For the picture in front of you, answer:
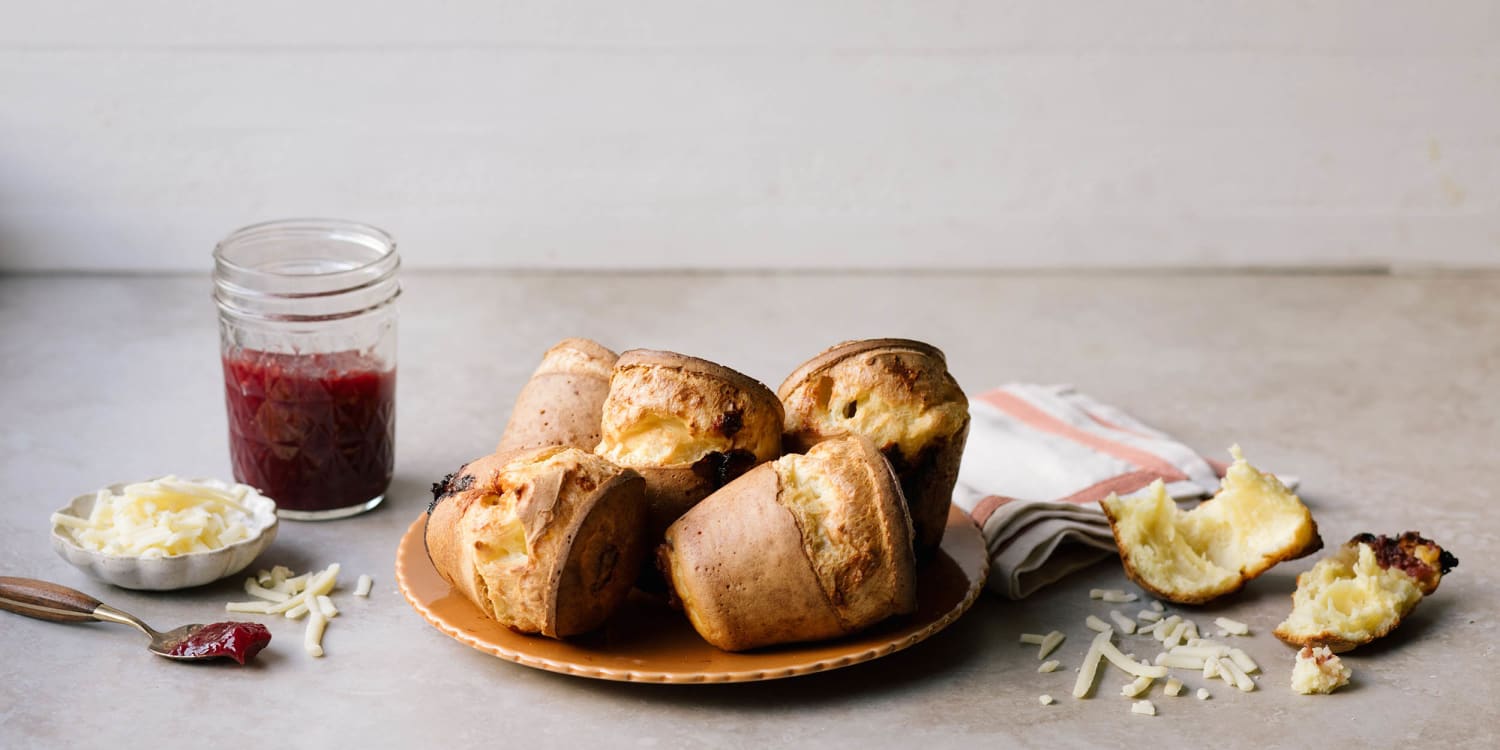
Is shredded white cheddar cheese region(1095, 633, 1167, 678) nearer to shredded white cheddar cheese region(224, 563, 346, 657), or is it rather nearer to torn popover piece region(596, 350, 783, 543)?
torn popover piece region(596, 350, 783, 543)

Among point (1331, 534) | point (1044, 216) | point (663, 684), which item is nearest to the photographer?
point (663, 684)

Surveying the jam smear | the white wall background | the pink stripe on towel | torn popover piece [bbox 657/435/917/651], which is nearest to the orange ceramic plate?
torn popover piece [bbox 657/435/917/651]

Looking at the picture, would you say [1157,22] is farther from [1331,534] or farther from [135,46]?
[135,46]

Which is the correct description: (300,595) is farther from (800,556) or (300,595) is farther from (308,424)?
(800,556)

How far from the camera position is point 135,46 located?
4727 millimetres

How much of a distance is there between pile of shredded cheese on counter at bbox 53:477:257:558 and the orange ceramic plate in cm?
37

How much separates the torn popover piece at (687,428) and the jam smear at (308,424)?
80cm

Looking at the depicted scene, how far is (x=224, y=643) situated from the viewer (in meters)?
2.45

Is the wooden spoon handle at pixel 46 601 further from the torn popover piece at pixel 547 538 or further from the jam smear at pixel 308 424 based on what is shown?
the torn popover piece at pixel 547 538

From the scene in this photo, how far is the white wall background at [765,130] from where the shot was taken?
477cm

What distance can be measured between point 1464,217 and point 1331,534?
2.43 m

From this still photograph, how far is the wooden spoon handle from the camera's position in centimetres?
255

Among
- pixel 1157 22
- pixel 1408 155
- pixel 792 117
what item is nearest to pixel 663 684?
pixel 792 117

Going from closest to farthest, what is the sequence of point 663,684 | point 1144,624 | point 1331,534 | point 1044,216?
point 663,684, point 1144,624, point 1331,534, point 1044,216
